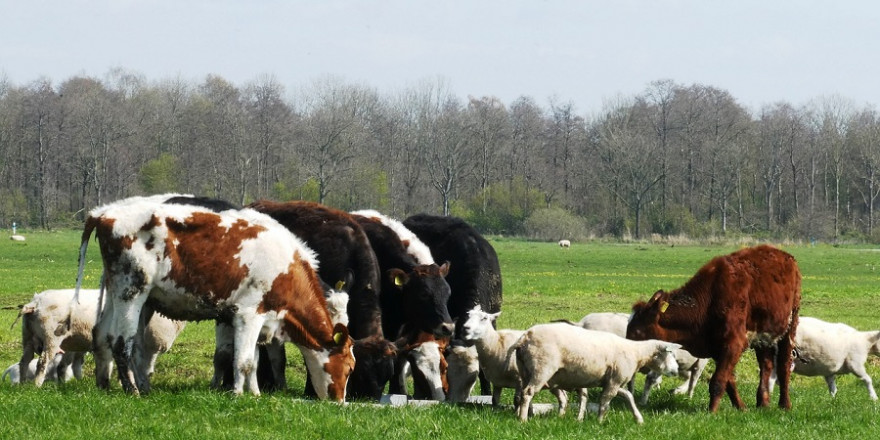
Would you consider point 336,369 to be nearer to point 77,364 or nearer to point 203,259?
point 203,259

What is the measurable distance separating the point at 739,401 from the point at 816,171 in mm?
91559

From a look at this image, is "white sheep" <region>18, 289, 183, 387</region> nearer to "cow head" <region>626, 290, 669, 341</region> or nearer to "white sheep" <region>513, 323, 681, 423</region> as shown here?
"white sheep" <region>513, 323, 681, 423</region>

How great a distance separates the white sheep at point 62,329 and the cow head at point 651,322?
636 centimetres

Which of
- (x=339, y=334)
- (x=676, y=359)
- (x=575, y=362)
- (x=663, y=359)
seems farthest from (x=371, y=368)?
(x=676, y=359)

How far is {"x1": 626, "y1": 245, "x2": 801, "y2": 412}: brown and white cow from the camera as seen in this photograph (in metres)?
12.5

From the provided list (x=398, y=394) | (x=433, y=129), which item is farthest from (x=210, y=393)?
(x=433, y=129)

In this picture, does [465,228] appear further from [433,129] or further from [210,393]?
[433,129]

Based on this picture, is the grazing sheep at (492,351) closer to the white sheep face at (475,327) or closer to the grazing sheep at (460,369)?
the white sheep face at (475,327)

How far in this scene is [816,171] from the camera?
97.8m

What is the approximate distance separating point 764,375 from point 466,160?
8606 cm

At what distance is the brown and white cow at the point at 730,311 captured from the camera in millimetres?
12516

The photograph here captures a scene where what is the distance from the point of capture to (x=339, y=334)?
12.5 m

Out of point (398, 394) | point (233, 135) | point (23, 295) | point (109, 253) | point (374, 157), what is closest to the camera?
point (109, 253)

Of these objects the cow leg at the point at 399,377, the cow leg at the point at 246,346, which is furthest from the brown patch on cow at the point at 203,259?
the cow leg at the point at 399,377
